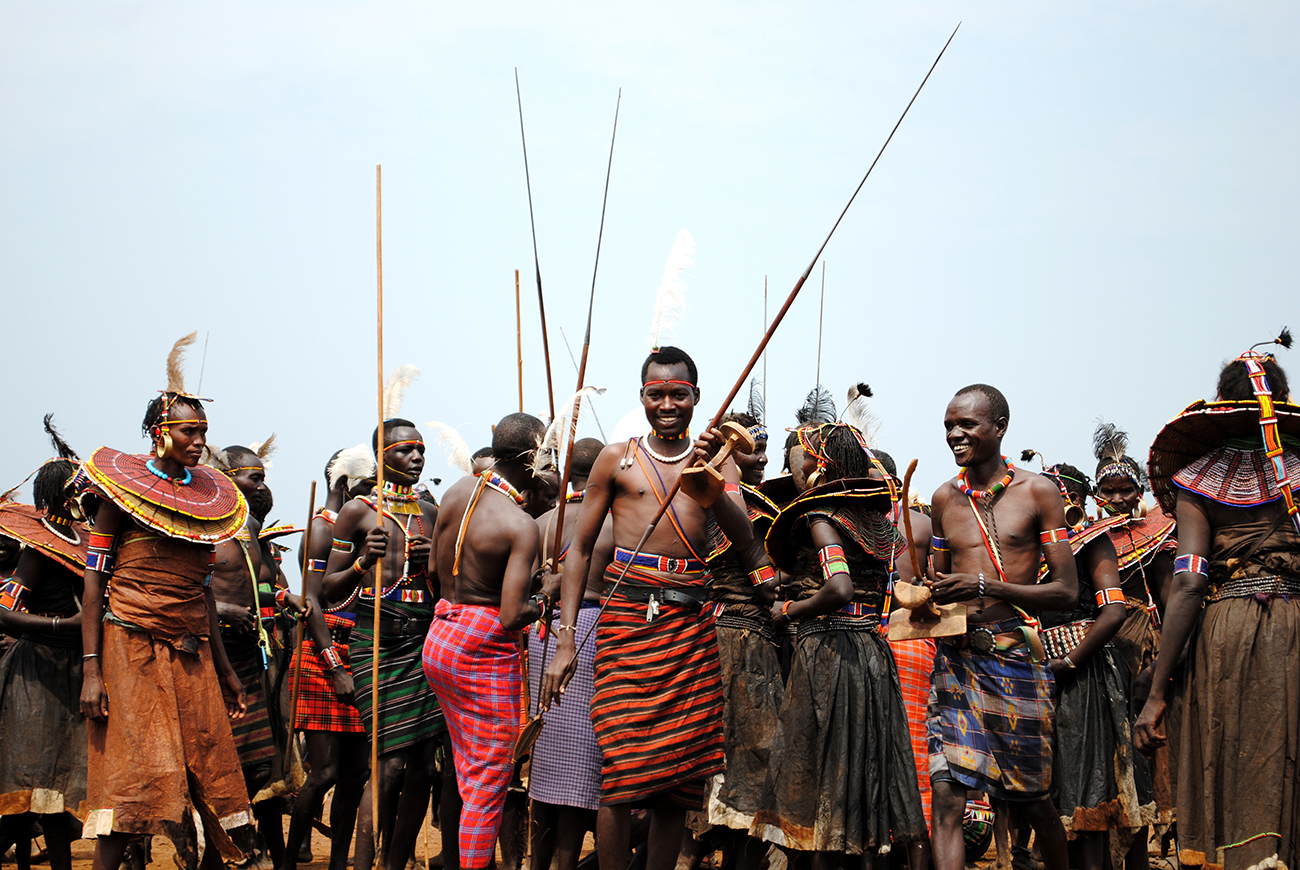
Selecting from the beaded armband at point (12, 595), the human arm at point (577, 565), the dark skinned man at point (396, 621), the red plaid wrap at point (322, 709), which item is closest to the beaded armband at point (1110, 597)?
the human arm at point (577, 565)

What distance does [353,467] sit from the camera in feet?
27.5

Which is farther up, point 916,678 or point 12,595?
point 12,595

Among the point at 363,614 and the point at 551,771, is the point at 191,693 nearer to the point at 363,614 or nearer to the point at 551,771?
the point at 363,614

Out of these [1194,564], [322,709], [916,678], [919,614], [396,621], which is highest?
[1194,564]

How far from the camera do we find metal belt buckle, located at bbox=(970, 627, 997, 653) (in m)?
5.89

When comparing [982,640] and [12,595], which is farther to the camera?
[12,595]

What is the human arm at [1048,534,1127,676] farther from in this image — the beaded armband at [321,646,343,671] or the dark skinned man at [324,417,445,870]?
the beaded armband at [321,646,343,671]

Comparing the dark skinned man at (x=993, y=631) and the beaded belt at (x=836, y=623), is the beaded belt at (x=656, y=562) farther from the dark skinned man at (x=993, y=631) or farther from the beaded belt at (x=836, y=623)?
the dark skinned man at (x=993, y=631)

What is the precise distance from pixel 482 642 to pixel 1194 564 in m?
3.45

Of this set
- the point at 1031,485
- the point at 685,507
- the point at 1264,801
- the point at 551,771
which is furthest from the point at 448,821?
the point at 1264,801

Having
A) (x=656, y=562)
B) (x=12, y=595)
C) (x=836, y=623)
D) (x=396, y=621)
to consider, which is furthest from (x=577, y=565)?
(x=12, y=595)

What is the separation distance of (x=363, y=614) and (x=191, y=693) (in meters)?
1.18

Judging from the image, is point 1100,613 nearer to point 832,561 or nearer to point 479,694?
point 832,561

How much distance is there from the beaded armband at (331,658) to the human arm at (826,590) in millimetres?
3131
